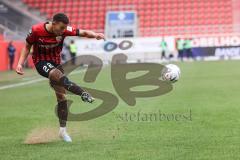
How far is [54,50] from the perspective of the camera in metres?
8.82

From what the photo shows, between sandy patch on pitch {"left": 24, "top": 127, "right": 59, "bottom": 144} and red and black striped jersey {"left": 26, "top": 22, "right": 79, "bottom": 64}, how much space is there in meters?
1.23

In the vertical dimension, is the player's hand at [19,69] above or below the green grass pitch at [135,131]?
above

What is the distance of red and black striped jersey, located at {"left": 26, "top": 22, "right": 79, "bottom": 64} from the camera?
8.55 m

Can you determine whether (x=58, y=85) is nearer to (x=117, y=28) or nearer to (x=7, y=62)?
(x=7, y=62)

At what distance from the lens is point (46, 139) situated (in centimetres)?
896

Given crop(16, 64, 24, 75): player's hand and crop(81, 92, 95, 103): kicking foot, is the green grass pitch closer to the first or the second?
crop(81, 92, 95, 103): kicking foot

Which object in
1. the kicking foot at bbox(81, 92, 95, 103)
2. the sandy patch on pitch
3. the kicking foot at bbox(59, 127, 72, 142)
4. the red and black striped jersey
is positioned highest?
the red and black striped jersey

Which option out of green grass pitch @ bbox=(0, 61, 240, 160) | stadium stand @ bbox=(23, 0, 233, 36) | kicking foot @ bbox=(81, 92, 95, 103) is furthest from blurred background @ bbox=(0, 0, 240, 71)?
kicking foot @ bbox=(81, 92, 95, 103)

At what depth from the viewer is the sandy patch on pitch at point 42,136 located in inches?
345

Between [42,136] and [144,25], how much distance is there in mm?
38253

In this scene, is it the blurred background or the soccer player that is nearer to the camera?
the soccer player

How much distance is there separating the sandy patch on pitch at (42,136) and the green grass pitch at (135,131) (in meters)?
0.02

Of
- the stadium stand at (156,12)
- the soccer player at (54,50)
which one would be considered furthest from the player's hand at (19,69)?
the stadium stand at (156,12)

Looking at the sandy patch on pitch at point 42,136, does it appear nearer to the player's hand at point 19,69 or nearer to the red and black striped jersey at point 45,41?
the player's hand at point 19,69
